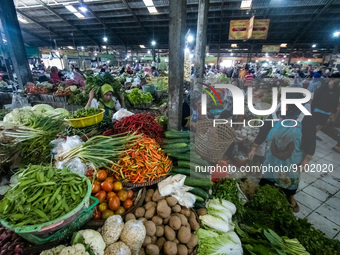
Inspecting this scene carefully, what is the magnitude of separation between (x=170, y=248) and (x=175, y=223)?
9.3 inches

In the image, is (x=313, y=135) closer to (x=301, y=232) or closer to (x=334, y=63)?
(x=301, y=232)

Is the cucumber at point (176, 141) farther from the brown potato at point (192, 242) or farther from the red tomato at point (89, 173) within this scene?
the brown potato at point (192, 242)

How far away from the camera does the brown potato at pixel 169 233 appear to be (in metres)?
1.81

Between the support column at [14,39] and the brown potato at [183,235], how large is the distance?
1009cm

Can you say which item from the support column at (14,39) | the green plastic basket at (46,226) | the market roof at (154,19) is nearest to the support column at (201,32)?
the green plastic basket at (46,226)

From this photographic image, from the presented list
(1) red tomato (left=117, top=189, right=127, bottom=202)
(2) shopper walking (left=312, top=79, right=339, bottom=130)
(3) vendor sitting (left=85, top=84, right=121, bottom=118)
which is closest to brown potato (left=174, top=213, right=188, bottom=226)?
(1) red tomato (left=117, top=189, right=127, bottom=202)

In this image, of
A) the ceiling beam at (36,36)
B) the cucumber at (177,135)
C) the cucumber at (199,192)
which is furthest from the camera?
the ceiling beam at (36,36)

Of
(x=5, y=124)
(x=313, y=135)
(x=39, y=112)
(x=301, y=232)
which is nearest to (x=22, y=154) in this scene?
(x=5, y=124)

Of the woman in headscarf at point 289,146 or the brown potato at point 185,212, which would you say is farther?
the woman in headscarf at point 289,146

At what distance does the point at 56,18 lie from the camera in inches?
680

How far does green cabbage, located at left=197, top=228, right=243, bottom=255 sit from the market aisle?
6.76 feet

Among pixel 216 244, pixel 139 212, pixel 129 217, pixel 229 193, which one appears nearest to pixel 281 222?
pixel 229 193

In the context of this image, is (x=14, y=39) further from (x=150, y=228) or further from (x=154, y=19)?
(x=154, y=19)

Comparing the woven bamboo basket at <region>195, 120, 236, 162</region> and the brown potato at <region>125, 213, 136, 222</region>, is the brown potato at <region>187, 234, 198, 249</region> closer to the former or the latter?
the brown potato at <region>125, 213, 136, 222</region>
